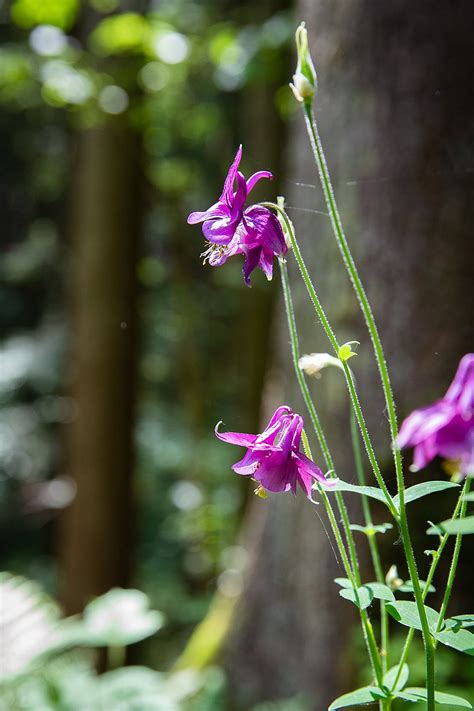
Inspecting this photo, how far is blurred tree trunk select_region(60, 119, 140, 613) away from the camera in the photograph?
376cm

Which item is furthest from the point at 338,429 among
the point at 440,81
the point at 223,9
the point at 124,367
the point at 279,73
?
the point at 223,9

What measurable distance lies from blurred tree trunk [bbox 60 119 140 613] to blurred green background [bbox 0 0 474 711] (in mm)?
11

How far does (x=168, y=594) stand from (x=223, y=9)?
461 cm

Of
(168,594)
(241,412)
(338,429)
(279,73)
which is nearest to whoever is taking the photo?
(338,429)

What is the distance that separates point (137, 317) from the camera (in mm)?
3922

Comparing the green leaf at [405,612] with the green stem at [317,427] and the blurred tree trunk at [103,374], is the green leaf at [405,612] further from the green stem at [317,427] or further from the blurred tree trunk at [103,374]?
the blurred tree trunk at [103,374]

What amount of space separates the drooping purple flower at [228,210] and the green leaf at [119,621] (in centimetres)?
130

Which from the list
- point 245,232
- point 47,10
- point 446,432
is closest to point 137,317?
point 47,10

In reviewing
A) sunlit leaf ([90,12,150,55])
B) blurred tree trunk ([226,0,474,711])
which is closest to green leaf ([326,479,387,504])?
blurred tree trunk ([226,0,474,711])

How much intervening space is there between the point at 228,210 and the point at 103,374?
3182 mm

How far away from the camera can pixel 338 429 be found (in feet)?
6.33

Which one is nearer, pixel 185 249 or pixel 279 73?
pixel 279 73

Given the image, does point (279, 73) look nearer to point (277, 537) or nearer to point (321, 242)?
point (321, 242)

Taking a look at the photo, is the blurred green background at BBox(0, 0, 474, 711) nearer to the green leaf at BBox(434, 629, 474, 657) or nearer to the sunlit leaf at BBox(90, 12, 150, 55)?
the sunlit leaf at BBox(90, 12, 150, 55)
